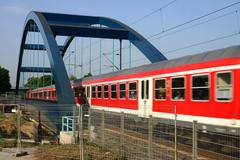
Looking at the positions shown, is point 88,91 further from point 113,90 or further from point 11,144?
point 11,144

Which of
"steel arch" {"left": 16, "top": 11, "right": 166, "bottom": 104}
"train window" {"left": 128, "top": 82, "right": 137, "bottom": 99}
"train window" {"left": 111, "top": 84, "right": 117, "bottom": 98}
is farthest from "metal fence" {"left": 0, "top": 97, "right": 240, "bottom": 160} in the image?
"steel arch" {"left": 16, "top": 11, "right": 166, "bottom": 104}

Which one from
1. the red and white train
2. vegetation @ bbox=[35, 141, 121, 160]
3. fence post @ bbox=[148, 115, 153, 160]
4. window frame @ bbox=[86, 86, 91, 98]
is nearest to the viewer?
fence post @ bbox=[148, 115, 153, 160]

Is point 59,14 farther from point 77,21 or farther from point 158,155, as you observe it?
point 158,155

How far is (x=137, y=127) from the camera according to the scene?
36.2 feet

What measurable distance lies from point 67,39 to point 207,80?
5431cm

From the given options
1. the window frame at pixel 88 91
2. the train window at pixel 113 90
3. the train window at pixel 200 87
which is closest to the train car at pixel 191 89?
the train window at pixel 200 87

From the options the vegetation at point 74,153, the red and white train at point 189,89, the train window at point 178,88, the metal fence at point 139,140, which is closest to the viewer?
the metal fence at point 139,140

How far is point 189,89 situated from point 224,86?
2.10 meters

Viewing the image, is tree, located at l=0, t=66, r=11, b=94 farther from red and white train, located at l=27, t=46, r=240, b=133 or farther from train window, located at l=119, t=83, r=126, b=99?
red and white train, located at l=27, t=46, r=240, b=133

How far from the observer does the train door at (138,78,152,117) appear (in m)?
19.0

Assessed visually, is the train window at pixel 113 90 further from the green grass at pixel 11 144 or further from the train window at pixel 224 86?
the train window at pixel 224 86

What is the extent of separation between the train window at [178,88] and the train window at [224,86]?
2316 millimetres

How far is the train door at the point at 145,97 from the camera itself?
1902 cm

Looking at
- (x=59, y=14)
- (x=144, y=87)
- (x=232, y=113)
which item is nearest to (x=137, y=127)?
(x=232, y=113)
